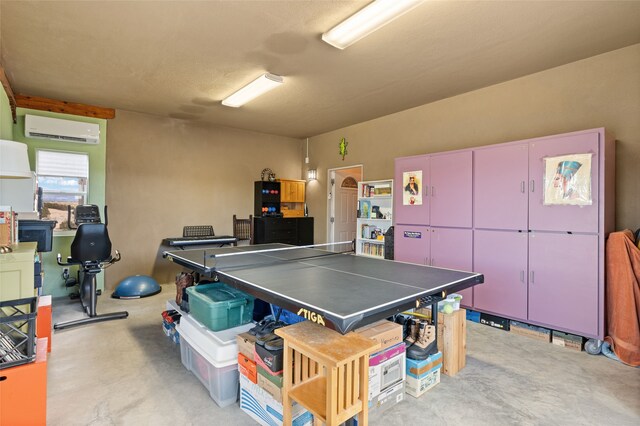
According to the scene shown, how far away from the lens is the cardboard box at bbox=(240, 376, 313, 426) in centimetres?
190

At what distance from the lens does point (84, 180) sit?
16.7ft

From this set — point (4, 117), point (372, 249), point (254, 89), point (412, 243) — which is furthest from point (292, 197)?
point (4, 117)

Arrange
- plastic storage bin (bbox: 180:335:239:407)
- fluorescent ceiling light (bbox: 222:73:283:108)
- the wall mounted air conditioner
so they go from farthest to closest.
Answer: the wall mounted air conditioner → fluorescent ceiling light (bbox: 222:73:283:108) → plastic storage bin (bbox: 180:335:239:407)

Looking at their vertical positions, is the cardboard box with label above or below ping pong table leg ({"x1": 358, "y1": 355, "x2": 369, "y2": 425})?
below

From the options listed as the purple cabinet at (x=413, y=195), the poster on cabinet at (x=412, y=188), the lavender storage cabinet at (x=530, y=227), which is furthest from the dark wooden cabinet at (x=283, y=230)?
the lavender storage cabinet at (x=530, y=227)

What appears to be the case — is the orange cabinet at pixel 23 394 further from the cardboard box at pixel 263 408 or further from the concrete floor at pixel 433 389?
the cardboard box at pixel 263 408

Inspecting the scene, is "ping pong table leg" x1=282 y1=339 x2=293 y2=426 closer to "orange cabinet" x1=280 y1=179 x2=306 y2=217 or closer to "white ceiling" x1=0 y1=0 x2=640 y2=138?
"white ceiling" x1=0 y1=0 x2=640 y2=138

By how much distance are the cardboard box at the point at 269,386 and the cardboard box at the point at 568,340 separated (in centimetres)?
305

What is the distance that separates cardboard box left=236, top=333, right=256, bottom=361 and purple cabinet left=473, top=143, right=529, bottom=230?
304 centimetres

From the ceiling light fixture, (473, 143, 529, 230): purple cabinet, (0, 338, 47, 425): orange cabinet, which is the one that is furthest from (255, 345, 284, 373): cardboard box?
the ceiling light fixture

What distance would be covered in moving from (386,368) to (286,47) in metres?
3.03

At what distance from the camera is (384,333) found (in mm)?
2152

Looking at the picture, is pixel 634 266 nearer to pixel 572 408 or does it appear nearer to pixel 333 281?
pixel 572 408

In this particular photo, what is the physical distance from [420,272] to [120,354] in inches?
114
